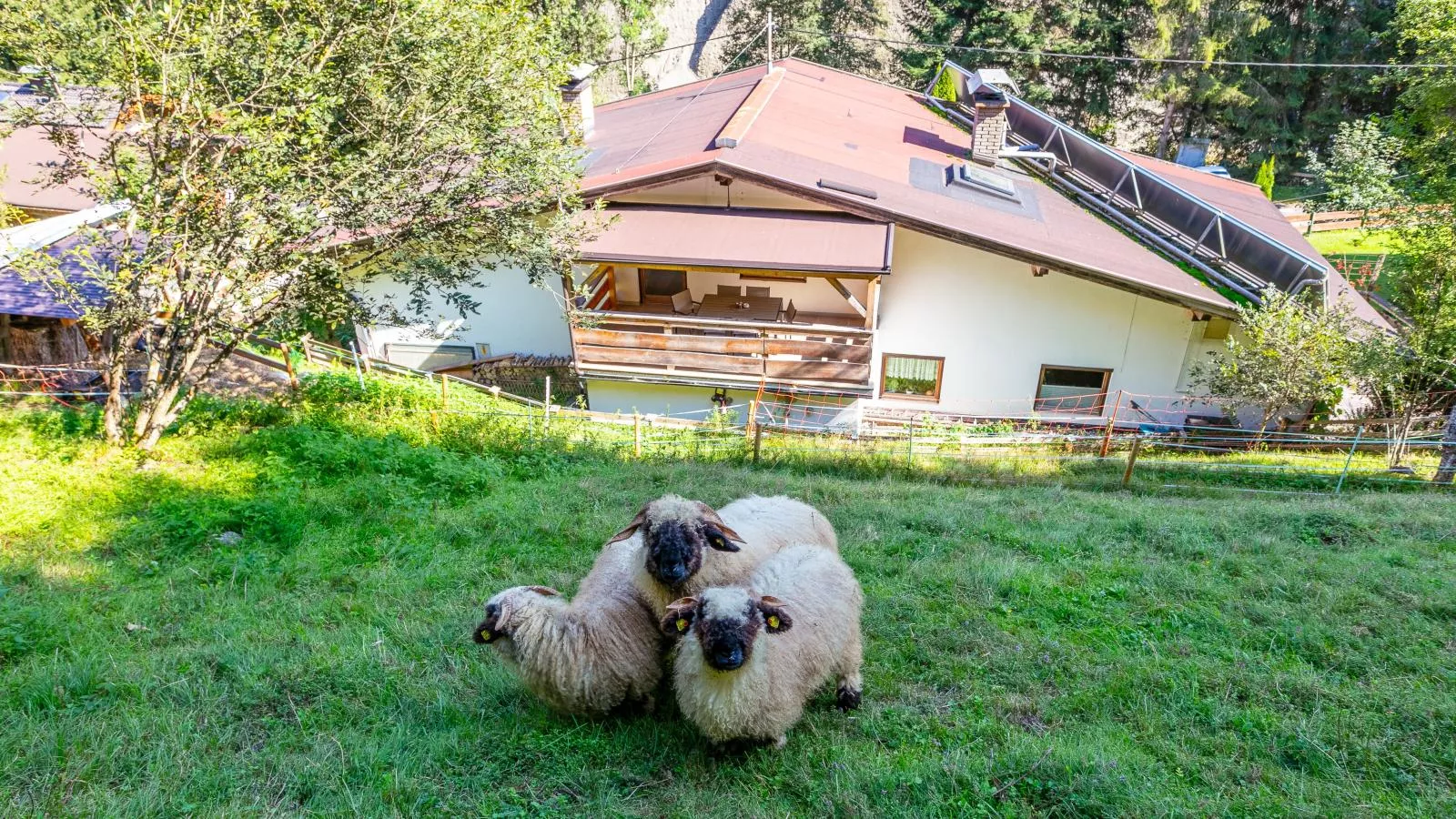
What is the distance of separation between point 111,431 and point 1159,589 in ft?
46.2

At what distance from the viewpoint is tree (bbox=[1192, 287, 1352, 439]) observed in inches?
524

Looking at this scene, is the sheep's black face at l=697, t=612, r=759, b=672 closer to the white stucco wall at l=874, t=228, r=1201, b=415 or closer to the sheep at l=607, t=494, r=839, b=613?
the sheep at l=607, t=494, r=839, b=613

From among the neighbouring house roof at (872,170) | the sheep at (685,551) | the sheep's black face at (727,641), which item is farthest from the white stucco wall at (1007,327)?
the sheep's black face at (727,641)

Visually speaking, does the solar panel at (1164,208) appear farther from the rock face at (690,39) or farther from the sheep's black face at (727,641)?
the rock face at (690,39)

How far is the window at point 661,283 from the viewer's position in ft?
61.6

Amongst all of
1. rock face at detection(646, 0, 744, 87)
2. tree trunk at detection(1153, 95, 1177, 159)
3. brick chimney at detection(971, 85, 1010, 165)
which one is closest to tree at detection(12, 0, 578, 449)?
brick chimney at detection(971, 85, 1010, 165)

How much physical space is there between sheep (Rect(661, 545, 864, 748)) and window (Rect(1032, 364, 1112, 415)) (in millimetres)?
13456

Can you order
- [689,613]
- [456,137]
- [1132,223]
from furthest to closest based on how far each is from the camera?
[1132,223]
[456,137]
[689,613]

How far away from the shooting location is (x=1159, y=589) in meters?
7.16

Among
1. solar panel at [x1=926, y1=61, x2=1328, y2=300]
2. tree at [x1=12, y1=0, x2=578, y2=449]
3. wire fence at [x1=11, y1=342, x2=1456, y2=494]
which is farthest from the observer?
solar panel at [x1=926, y1=61, x2=1328, y2=300]

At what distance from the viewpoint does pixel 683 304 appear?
58.7 feet

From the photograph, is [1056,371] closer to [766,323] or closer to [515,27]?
[766,323]

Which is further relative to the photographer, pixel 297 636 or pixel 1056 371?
pixel 1056 371

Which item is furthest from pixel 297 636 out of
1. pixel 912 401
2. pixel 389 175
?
pixel 912 401
